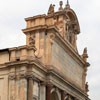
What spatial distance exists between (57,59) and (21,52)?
8.03 meters

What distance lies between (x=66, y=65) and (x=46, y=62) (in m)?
7.09

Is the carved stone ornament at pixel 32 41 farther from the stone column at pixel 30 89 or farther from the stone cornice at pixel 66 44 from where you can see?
the stone column at pixel 30 89

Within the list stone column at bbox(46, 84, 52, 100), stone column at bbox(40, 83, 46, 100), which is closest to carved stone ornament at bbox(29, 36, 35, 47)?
stone column at bbox(40, 83, 46, 100)

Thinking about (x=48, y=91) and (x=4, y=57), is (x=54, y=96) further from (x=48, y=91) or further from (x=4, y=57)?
(x=4, y=57)

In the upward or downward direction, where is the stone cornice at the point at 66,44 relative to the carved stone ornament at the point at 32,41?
upward

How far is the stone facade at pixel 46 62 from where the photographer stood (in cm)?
4316

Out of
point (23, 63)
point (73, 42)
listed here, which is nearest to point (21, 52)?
point (23, 63)

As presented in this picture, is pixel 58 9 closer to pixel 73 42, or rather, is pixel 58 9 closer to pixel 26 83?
pixel 73 42

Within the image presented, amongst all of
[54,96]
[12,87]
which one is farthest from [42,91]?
[54,96]

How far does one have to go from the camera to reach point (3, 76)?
44469 mm

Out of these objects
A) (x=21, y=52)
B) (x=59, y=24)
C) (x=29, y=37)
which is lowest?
(x=21, y=52)

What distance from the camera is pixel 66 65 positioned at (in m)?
54.5

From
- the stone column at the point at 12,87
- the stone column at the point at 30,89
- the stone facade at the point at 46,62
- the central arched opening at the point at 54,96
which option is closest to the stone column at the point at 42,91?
the stone facade at the point at 46,62

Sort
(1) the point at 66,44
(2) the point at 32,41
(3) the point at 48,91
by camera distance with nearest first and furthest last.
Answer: (2) the point at 32,41
(3) the point at 48,91
(1) the point at 66,44
